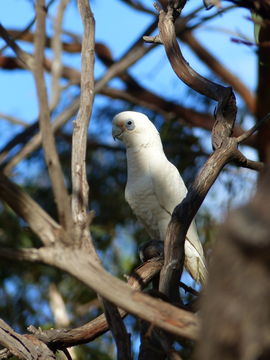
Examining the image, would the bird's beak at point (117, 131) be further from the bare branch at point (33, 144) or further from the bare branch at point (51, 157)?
the bare branch at point (51, 157)

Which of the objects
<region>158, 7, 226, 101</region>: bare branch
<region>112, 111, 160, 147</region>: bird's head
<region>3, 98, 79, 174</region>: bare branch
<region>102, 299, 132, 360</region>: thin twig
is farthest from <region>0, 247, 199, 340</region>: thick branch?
<region>3, 98, 79, 174</region>: bare branch

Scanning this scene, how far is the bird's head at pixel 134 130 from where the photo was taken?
8.50 ft

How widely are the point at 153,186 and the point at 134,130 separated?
27 centimetres

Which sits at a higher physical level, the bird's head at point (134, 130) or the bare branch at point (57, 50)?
the bare branch at point (57, 50)

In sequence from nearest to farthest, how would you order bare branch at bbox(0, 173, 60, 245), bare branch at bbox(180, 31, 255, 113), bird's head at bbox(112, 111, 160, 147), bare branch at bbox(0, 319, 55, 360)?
bare branch at bbox(0, 173, 60, 245) < bare branch at bbox(0, 319, 55, 360) < bird's head at bbox(112, 111, 160, 147) < bare branch at bbox(180, 31, 255, 113)

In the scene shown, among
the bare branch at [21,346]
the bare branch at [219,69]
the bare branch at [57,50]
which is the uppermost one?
the bare branch at [219,69]

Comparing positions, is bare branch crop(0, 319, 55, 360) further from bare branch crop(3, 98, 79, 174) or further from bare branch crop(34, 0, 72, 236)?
bare branch crop(3, 98, 79, 174)

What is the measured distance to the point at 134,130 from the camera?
8.61 feet

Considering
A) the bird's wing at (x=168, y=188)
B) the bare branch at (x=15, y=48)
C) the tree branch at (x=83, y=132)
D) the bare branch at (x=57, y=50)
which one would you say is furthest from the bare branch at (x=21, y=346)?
the bare branch at (x=57, y=50)

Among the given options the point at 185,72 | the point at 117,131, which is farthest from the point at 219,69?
the point at 185,72

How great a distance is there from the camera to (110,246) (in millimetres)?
3871

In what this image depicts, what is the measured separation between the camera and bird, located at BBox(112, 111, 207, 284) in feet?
8.07

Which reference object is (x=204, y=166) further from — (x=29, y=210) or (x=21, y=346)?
(x=29, y=210)

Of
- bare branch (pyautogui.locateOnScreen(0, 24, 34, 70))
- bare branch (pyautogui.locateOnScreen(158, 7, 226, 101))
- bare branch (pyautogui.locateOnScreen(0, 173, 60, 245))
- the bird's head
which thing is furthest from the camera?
the bird's head
